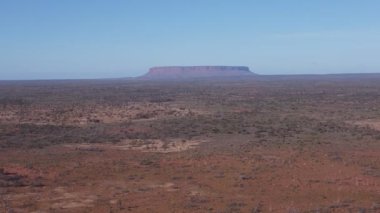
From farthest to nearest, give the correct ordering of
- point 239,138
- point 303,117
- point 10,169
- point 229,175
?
1. point 303,117
2. point 239,138
3. point 10,169
4. point 229,175

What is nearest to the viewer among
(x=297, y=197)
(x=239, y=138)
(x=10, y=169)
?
(x=297, y=197)

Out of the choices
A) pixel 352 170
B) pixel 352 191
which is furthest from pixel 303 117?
pixel 352 191

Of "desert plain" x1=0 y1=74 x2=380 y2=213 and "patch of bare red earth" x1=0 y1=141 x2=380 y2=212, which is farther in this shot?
"desert plain" x1=0 y1=74 x2=380 y2=213

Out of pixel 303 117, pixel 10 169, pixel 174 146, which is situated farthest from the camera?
pixel 303 117

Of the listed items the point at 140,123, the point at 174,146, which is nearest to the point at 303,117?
the point at 140,123

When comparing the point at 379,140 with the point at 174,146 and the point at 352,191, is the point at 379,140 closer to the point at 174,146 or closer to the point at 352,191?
the point at 174,146

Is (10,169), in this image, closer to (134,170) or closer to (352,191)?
(134,170)

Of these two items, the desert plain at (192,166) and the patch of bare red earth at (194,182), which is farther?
the desert plain at (192,166)

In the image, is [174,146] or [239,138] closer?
[174,146]

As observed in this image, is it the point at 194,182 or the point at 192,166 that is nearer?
the point at 194,182
